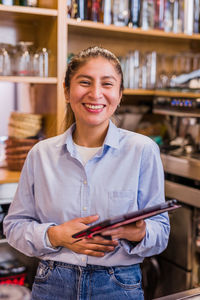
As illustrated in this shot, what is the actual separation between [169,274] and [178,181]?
55cm

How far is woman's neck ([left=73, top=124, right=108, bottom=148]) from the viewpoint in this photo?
4.09 feet

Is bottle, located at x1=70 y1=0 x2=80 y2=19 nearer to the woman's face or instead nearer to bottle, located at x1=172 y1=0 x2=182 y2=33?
bottle, located at x1=172 y1=0 x2=182 y2=33

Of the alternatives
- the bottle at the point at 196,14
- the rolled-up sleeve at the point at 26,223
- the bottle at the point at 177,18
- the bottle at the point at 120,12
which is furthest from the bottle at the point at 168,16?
the rolled-up sleeve at the point at 26,223

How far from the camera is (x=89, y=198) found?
3.84 ft

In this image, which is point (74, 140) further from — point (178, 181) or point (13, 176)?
point (178, 181)

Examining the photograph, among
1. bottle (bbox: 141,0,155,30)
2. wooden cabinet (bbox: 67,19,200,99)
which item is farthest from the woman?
bottle (bbox: 141,0,155,30)

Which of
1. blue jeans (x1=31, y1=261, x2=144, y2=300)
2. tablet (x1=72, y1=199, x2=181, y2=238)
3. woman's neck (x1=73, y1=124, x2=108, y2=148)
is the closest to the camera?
tablet (x1=72, y1=199, x2=181, y2=238)

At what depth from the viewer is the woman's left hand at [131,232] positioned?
3.25 feet

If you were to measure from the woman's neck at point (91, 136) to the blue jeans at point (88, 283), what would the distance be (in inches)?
14.6

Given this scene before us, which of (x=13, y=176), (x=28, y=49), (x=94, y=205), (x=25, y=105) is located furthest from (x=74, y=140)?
(x=25, y=105)

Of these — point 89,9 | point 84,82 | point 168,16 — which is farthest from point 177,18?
point 84,82

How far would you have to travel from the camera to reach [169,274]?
233 cm

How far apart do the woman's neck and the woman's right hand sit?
28 centimetres

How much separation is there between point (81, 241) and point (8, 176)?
1.08 metres
